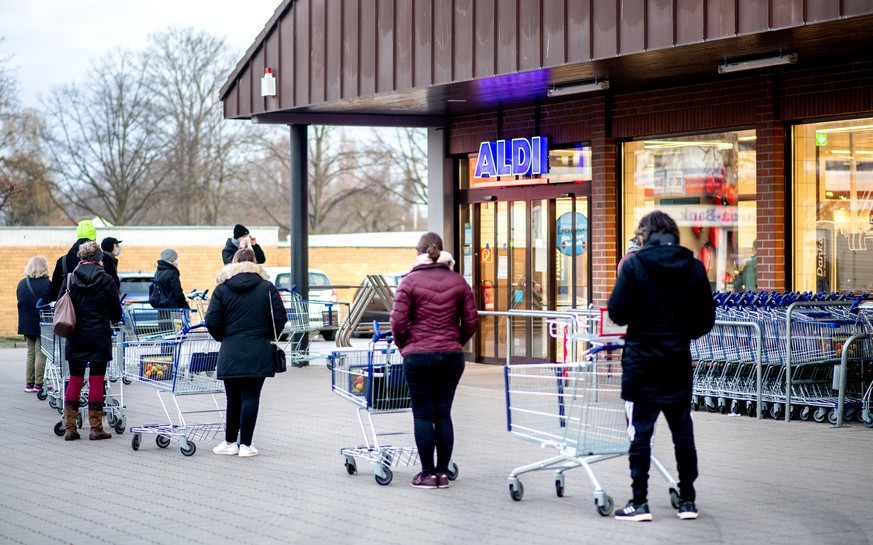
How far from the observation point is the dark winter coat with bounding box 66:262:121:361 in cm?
1166

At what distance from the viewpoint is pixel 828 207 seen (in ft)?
48.7

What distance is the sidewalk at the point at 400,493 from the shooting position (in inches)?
295

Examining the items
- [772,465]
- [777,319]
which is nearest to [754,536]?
[772,465]

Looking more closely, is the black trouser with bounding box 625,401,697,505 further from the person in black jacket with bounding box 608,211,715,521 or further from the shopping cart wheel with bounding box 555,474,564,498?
the shopping cart wheel with bounding box 555,474,564,498

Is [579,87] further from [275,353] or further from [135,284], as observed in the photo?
[135,284]

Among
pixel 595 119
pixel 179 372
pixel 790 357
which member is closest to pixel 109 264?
pixel 179 372

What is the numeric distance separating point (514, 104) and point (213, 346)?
332 inches

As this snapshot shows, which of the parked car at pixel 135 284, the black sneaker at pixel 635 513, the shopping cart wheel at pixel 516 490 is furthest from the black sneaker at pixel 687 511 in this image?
the parked car at pixel 135 284

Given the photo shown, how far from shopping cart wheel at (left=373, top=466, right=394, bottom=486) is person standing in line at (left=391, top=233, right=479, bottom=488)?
0.77 feet

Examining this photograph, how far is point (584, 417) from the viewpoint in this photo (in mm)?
7992

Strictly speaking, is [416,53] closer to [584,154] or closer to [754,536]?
[584,154]

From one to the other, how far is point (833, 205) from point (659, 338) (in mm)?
7958

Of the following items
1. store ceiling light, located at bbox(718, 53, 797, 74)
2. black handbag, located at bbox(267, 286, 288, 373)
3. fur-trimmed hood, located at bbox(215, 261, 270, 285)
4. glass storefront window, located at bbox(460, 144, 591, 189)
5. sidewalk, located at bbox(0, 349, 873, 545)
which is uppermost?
store ceiling light, located at bbox(718, 53, 797, 74)

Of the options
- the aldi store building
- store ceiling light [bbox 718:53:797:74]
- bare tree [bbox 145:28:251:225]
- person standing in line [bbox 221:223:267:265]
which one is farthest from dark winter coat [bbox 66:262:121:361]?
bare tree [bbox 145:28:251:225]
